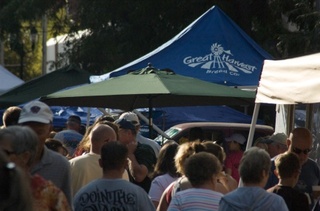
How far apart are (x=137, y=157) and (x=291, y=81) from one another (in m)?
1.70

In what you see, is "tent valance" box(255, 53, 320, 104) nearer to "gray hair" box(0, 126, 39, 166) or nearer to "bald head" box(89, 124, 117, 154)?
"bald head" box(89, 124, 117, 154)

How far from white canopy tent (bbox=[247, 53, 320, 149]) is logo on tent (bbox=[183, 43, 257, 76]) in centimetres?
349

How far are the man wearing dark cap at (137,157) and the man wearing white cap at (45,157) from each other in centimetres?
262

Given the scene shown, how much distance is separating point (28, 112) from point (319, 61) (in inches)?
113

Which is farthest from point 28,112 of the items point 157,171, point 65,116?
point 65,116

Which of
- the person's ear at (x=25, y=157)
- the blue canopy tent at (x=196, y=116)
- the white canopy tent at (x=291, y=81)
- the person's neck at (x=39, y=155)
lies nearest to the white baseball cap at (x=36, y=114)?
the person's neck at (x=39, y=155)

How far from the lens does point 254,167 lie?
7289mm

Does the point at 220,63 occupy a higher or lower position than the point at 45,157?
higher

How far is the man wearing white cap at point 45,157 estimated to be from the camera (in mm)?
7039

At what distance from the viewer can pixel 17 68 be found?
212 feet

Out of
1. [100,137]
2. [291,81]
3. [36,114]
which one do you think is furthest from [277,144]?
[36,114]

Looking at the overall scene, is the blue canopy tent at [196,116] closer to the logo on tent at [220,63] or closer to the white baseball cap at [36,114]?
the logo on tent at [220,63]

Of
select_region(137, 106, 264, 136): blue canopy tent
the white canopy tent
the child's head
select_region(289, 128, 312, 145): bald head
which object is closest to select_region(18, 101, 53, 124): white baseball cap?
the child's head

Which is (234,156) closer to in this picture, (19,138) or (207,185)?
(207,185)
